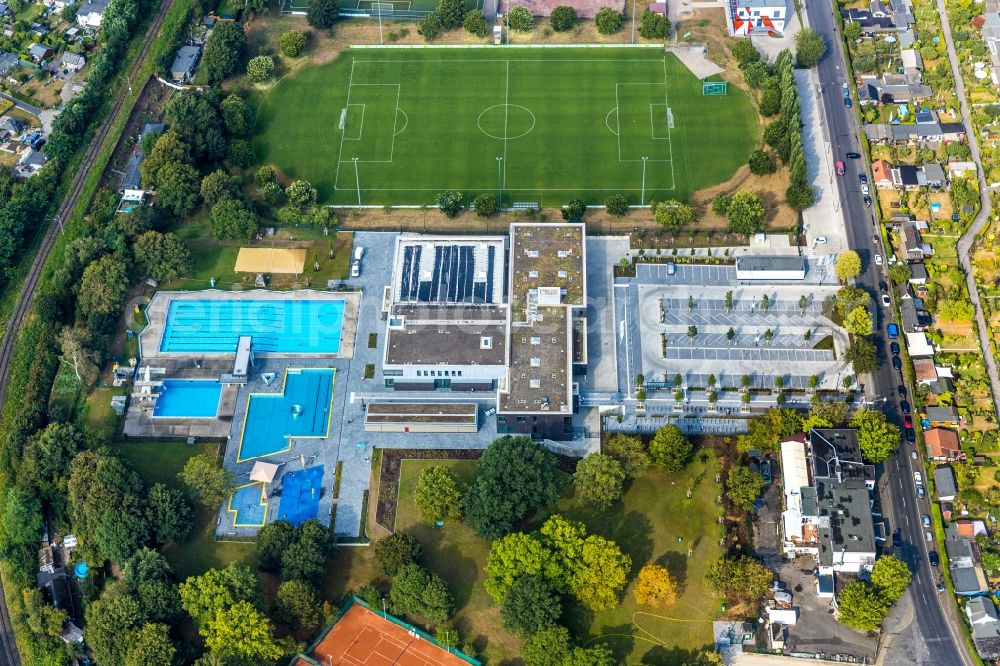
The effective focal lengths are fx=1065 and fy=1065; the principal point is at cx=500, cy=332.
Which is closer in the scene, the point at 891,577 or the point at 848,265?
the point at 891,577

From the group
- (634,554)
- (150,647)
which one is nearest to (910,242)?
(634,554)

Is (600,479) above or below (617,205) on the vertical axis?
below

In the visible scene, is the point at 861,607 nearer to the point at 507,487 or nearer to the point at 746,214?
the point at 507,487

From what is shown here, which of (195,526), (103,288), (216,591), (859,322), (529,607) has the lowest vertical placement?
(529,607)

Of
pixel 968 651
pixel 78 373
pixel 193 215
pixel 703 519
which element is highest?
pixel 193 215

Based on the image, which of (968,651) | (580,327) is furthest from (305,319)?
(968,651)

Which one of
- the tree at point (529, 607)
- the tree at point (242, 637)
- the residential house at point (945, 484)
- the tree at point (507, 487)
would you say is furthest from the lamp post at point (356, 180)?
the residential house at point (945, 484)

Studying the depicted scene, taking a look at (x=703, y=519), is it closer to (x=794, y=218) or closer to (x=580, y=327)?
(x=580, y=327)
